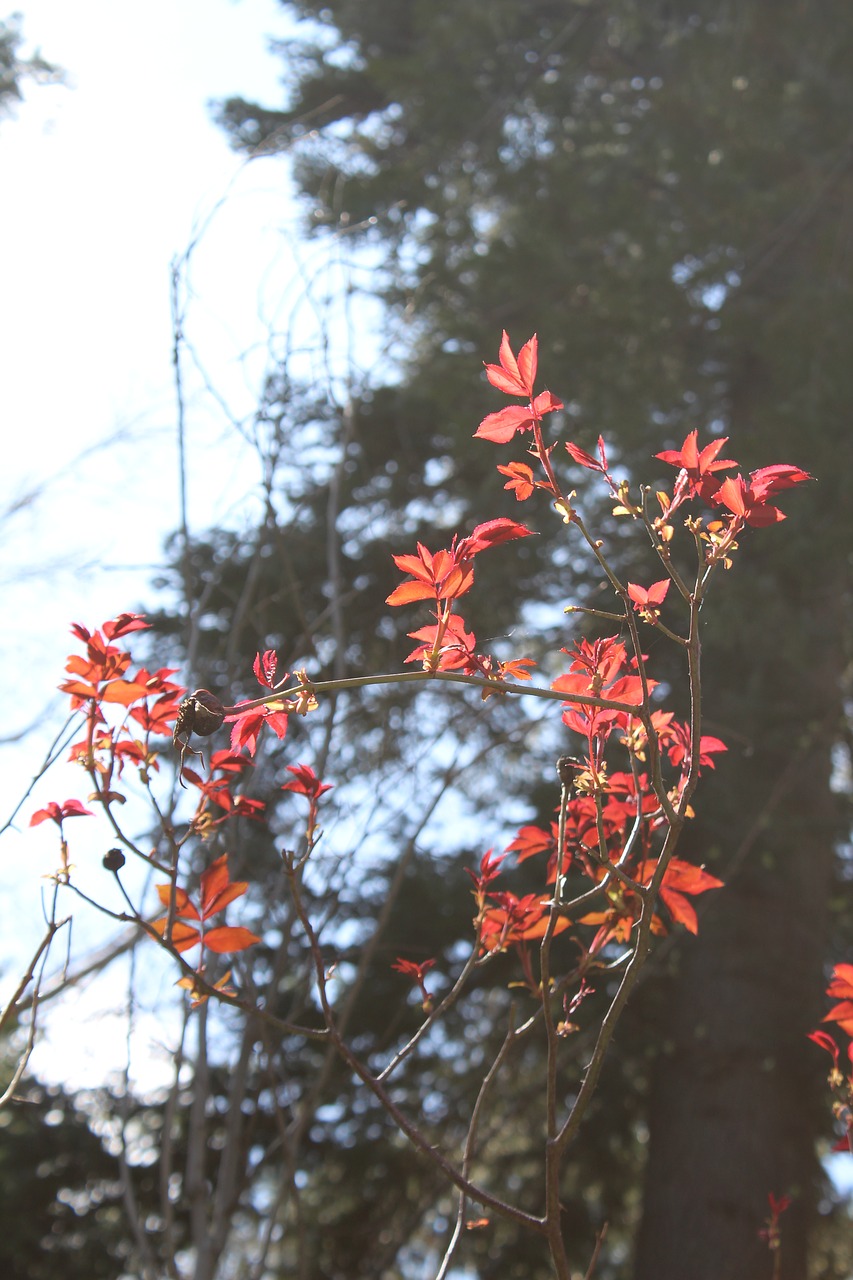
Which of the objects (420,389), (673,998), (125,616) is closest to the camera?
(125,616)

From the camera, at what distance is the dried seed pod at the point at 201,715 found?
82cm

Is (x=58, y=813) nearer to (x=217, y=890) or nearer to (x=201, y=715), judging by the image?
(x=217, y=890)

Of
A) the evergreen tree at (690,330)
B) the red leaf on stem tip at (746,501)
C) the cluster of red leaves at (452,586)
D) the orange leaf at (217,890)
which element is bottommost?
the orange leaf at (217,890)

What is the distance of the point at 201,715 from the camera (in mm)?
831

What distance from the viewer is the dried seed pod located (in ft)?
2.70

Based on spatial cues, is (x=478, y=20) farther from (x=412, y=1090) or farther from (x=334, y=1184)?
(x=334, y=1184)

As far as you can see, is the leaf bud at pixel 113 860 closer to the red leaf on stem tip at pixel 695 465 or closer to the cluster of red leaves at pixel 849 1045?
the red leaf on stem tip at pixel 695 465

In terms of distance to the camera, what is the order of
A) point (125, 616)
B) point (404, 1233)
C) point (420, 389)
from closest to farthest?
point (125, 616) < point (404, 1233) < point (420, 389)

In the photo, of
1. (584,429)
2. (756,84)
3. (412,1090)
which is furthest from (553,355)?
(412,1090)

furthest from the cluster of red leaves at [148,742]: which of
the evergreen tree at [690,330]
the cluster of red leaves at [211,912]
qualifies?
the evergreen tree at [690,330]

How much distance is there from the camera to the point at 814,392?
4.30 meters

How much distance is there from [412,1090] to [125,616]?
377 centimetres

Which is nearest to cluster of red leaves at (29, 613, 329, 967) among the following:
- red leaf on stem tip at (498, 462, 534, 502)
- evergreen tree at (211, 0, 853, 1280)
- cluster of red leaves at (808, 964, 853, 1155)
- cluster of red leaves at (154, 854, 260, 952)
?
cluster of red leaves at (154, 854, 260, 952)

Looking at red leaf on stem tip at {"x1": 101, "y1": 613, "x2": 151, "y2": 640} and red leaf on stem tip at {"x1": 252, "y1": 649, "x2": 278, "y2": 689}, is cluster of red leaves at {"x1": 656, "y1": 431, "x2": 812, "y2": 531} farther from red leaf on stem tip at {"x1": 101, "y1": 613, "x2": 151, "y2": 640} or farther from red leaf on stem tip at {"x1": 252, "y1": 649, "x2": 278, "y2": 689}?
red leaf on stem tip at {"x1": 101, "y1": 613, "x2": 151, "y2": 640}
